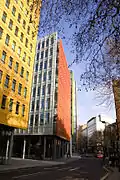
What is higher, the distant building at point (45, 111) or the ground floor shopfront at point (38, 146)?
the distant building at point (45, 111)

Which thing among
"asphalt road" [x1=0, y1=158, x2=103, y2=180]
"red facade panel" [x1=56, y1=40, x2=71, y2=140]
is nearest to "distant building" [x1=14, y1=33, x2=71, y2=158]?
"red facade panel" [x1=56, y1=40, x2=71, y2=140]

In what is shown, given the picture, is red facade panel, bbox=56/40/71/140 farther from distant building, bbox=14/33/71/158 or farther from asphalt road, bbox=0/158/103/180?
asphalt road, bbox=0/158/103/180

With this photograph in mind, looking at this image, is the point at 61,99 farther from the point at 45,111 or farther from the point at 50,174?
the point at 50,174

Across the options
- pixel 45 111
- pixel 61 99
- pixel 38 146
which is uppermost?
pixel 61 99

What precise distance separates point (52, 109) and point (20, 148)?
1422 cm

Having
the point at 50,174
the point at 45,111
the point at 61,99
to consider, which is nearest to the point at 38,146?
the point at 45,111

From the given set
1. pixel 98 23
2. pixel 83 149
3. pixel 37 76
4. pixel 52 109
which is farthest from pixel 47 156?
pixel 83 149

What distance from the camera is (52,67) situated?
5100cm

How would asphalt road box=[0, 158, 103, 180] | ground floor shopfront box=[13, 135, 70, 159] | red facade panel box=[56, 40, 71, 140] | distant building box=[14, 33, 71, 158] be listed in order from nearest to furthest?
asphalt road box=[0, 158, 103, 180], ground floor shopfront box=[13, 135, 70, 159], distant building box=[14, 33, 71, 158], red facade panel box=[56, 40, 71, 140]

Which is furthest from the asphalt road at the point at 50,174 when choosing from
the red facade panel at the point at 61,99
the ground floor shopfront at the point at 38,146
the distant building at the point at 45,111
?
the red facade panel at the point at 61,99

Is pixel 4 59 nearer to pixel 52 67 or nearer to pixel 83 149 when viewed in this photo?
pixel 52 67

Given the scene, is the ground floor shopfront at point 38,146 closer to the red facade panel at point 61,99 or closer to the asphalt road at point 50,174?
the red facade panel at point 61,99

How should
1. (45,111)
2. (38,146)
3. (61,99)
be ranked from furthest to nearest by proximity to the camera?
1. (61,99)
2. (45,111)
3. (38,146)

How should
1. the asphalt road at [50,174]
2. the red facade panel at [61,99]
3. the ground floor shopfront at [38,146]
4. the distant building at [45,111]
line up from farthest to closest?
the red facade panel at [61,99], the distant building at [45,111], the ground floor shopfront at [38,146], the asphalt road at [50,174]
